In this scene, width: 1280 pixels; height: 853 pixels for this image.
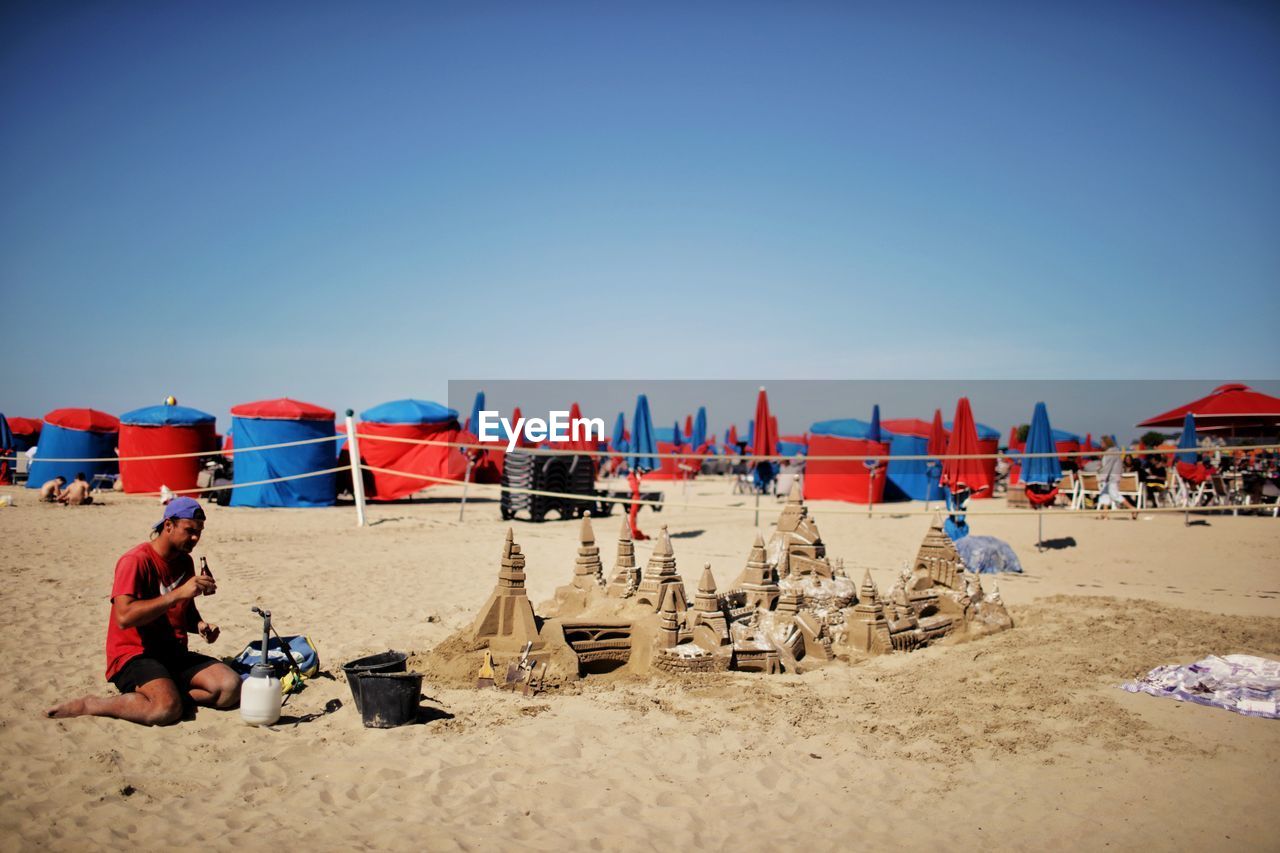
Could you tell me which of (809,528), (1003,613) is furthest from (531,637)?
(1003,613)

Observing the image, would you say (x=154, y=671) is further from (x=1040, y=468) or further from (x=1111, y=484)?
(x=1111, y=484)

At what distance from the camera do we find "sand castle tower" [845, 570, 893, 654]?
25.7 ft

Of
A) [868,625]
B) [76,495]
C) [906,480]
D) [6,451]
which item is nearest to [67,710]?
[868,625]

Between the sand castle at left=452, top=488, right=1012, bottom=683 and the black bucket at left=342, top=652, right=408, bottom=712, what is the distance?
0.99 m

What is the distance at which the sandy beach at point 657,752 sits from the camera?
4.14 meters

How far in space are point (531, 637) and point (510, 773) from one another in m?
1.93

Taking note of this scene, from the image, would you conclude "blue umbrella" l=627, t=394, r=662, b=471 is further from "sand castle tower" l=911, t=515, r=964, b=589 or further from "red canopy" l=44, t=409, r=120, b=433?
"red canopy" l=44, t=409, r=120, b=433

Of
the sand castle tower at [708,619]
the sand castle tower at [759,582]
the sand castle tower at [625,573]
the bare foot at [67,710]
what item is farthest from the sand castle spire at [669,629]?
the bare foot at [67,710]

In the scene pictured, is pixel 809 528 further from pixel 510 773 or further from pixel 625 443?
pixel 625 443

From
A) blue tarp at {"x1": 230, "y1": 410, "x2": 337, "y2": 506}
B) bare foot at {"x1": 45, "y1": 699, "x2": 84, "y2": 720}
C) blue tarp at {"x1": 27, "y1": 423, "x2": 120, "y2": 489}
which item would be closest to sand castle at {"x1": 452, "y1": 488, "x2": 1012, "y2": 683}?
bare foot at {"x1": 45, "y1": 699, "x2": 84, "y2": 720}

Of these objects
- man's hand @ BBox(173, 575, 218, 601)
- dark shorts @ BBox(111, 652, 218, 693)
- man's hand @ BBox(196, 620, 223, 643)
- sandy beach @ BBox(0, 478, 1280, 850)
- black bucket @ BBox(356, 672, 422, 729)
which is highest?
man's hand @ BBox(173, 575, 218, 601)

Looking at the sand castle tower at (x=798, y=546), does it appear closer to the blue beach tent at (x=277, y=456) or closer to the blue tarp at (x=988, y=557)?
the blue tarp at (x=988, y=557)

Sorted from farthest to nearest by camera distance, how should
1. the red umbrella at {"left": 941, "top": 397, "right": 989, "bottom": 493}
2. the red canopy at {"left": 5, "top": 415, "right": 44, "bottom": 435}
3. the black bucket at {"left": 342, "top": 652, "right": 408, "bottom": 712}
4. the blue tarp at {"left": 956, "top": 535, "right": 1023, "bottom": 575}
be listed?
the red canopy at {"left": 5, "top": 415, "right": 44, "bottom": 435} → the red umbrella at {"left": 941, "top": 397, "right": 989, "bottom": 493} → the blue tarp at {"left": 956, "top": 535, "right": 1023, "bottom": 575} → the black bucket at {"left": 342, "top": 652, "right": 408, "bottom": 712}

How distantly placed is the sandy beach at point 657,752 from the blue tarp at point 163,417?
10585 millimetres
